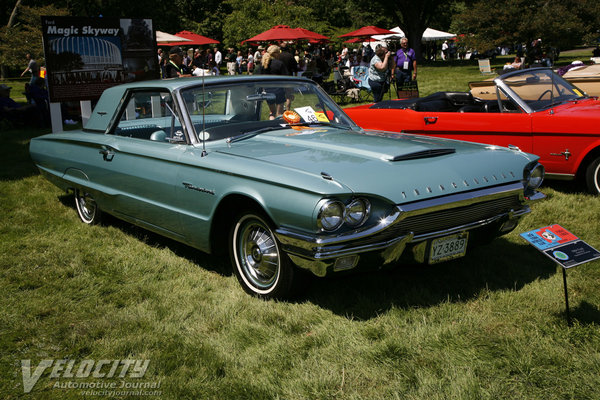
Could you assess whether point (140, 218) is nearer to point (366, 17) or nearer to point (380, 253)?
point (380, 253)

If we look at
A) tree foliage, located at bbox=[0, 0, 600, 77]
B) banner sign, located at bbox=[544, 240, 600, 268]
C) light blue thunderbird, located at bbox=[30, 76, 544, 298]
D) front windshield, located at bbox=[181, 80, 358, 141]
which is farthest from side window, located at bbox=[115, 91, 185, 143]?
tree foliage, located at bbox=[0, 0, 600, 77]

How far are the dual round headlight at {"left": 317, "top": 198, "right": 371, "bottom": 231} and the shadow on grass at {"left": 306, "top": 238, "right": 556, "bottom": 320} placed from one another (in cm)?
39

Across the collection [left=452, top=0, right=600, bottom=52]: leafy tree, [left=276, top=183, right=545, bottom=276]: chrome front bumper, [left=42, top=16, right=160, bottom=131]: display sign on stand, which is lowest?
[left=276, top=183, right=545, bottom=276]: chrome front bumper

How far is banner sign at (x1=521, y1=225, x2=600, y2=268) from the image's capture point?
3174mm

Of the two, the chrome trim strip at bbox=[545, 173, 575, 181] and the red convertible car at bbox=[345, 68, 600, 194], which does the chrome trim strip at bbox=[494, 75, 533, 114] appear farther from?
the chrome trim strip at bbox=[545, 173, 575, 181]

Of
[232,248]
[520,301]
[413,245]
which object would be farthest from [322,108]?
[520,301]

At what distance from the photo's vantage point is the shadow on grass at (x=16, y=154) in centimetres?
858

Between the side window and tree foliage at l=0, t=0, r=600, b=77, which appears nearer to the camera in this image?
the side window

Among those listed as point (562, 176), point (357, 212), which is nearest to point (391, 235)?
point (357, 212)

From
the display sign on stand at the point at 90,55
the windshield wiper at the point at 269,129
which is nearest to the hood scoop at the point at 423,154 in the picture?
the windshield wiper at the point at 269,129

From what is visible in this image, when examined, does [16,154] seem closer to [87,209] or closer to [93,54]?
[93,54]

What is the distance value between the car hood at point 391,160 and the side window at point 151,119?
631 mm

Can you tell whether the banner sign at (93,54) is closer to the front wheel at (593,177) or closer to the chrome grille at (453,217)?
the front wheel at (593,177)

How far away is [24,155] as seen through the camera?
1008cm
